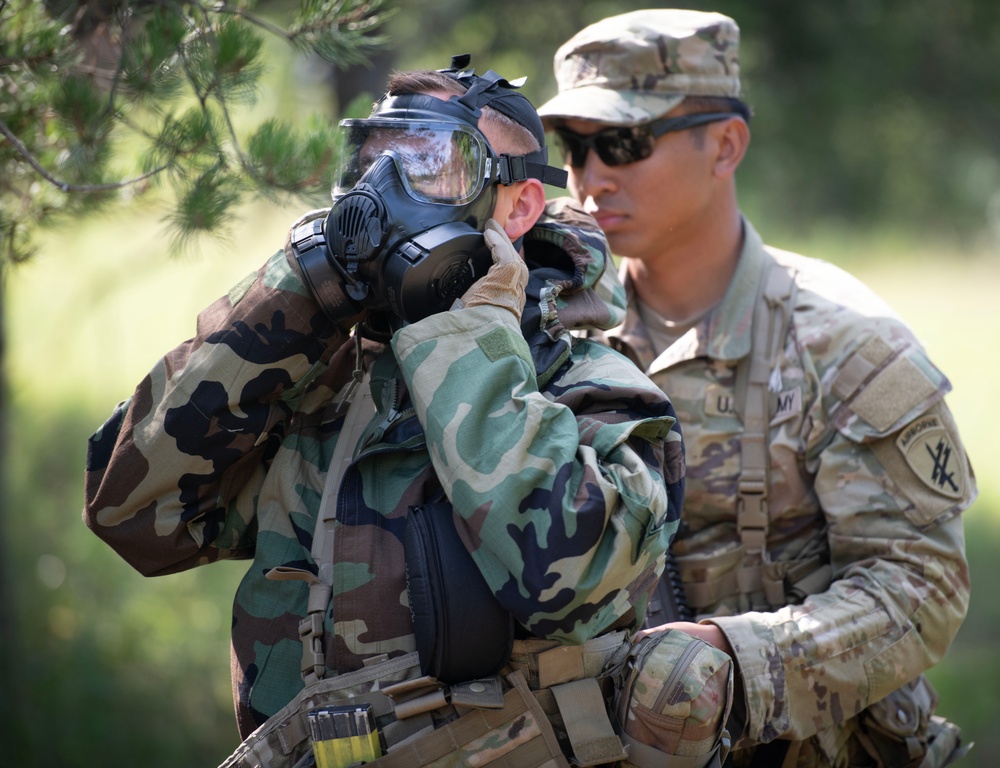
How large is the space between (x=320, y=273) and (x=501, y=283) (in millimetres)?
372

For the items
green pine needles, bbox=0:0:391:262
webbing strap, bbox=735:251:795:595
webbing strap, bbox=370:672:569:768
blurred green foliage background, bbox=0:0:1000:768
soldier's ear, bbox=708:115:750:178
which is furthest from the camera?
blurred green foliage background, bbox=0:0:1000:768

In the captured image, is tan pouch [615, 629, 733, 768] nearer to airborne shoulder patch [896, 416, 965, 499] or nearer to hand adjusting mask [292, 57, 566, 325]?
hand adjusting mask [292, 57, 566, 325]

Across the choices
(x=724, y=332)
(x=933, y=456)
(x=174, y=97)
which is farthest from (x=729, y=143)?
(x=174, y=97)

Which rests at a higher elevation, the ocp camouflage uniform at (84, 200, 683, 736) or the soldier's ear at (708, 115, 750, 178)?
the soldier's ear at (708, 115, 750, 178)

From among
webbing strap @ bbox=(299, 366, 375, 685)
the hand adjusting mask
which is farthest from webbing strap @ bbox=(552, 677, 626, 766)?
the hand adjusting mask

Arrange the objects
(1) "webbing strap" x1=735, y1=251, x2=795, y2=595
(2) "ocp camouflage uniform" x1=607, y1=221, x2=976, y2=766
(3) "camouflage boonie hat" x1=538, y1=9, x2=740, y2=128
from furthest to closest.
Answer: (3) "camouflage boonie hat" x1=538, y1=9, x2=740, y2=128 < (1) "webbing strap" x1=735, y1=251, x2=795, y2=595 < (2) "ocp camouflage uniform" x1=607, y1=221, x2=976, y2=766

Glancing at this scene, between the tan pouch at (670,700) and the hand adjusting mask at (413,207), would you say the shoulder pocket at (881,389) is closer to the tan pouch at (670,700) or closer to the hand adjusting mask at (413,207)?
the tan pouch at (670,700)

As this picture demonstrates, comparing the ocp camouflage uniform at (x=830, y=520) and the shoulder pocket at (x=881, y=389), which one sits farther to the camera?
the shoulder pocket at (x=881, y=389)

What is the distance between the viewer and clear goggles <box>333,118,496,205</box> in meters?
2.12

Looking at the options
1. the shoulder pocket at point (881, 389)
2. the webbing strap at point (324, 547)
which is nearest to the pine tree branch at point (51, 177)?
the webbing strap at point (324, 547)

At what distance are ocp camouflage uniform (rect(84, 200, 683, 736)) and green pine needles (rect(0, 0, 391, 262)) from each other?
606mm

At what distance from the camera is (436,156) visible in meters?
2.13

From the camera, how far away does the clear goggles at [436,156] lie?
212 centimetres

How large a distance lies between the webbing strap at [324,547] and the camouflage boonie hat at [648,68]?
142 cm
